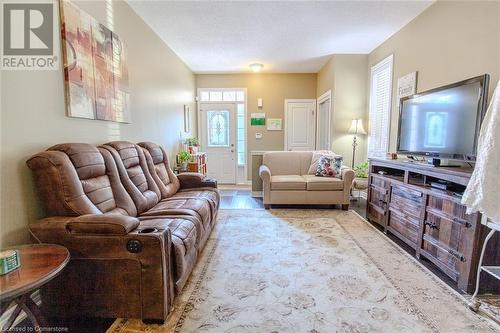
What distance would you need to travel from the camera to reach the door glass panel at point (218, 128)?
6195 mm

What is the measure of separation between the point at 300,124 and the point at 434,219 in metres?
4.24

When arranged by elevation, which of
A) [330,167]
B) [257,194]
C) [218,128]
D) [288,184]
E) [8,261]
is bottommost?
[257,194]

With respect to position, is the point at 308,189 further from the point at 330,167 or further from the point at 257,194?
the point at 257,194

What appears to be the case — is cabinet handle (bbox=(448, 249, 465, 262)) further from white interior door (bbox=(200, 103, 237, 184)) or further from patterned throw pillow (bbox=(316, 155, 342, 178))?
white interior door (bbox=(200, 103, 237, 184))

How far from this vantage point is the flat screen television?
2.04 metres

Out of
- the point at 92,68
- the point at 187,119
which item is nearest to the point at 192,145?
the point at 187,119

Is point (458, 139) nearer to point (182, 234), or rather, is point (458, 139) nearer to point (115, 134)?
point (182, 234)

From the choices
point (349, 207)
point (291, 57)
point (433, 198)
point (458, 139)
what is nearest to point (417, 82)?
point (458, 139)

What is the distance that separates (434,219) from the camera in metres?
2.22

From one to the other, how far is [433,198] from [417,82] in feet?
5.63

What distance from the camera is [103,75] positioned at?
2.39m

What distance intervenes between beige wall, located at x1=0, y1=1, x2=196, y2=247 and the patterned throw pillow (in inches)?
102

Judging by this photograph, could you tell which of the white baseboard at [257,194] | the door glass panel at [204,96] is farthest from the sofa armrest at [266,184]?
the door glass panel at [204,96]

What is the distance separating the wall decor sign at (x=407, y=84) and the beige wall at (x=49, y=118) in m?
3.46
